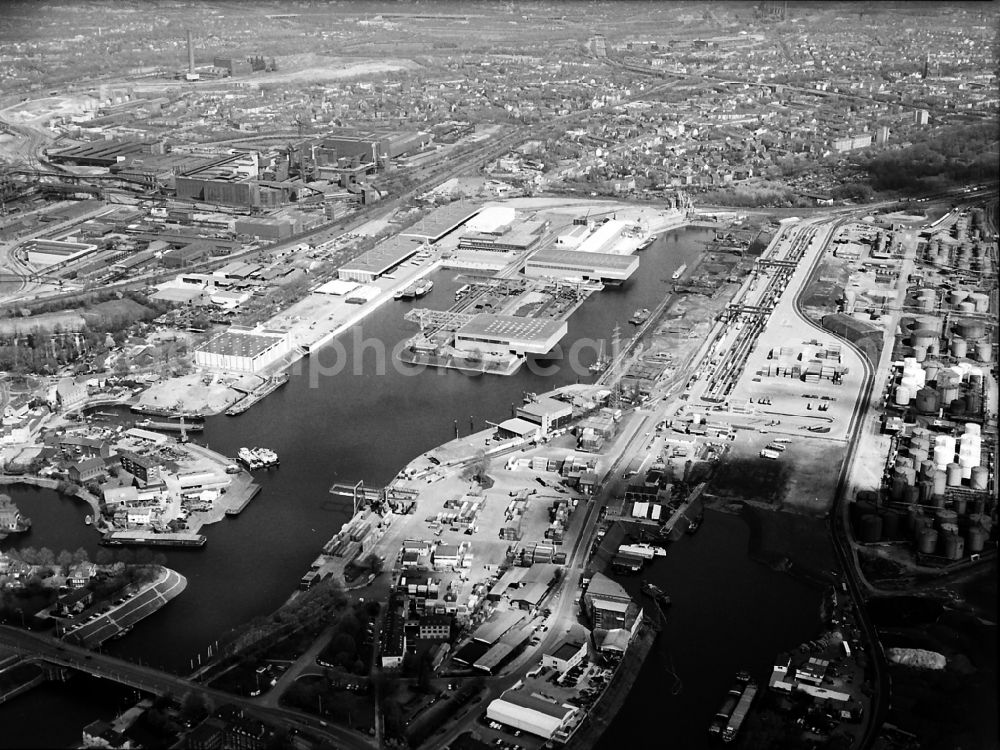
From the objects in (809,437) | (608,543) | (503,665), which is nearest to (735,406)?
(809,437)

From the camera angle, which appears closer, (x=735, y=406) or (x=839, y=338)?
(x=735, y=406)

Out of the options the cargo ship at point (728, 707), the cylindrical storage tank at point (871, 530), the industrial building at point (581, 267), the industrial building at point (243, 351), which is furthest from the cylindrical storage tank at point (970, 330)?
the cargo ship at point (728, 707)

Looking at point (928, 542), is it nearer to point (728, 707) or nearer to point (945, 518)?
point (945, 518)

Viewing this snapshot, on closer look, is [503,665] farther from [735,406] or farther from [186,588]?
[735,406]

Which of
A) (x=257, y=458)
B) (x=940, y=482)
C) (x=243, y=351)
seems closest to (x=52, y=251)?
(x=243, y=351)

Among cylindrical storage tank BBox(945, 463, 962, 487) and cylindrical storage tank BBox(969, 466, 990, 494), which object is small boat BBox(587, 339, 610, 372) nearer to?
cylindrical storage tank BBox(945, 463, 962, 487)

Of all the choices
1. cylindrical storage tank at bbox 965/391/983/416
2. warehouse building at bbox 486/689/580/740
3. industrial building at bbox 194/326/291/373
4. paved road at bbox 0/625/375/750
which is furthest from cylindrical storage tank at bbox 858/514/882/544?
industrial building at bbox 194/326/291/373

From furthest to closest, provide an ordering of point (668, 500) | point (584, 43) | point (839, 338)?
point (584, 43)
point (839, 338)
point (668, 500)
